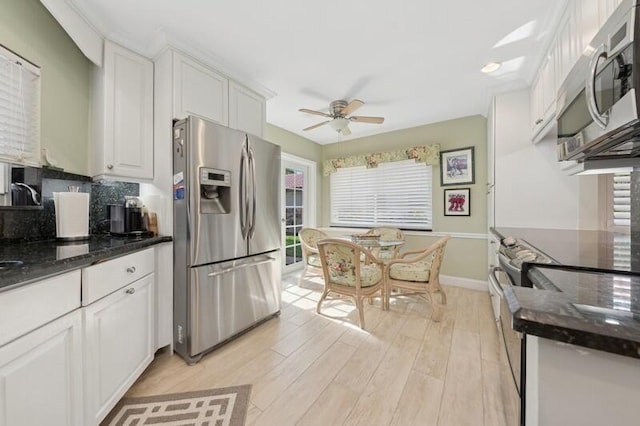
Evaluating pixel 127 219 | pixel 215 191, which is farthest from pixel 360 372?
pixel 127 219

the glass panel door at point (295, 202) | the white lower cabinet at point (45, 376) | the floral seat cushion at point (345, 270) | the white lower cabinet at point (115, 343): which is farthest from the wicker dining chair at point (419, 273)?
the white lower cabinet at point (45, 376)

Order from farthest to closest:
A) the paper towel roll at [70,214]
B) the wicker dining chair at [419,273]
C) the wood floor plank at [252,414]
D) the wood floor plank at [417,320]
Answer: the wicker dining chair at [419,273], the wood floor plank at [417,320], the paper towel roll at [70,214], the wood floor plank at [252,414]

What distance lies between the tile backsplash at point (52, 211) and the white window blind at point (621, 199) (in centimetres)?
387

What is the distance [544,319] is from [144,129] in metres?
2.48

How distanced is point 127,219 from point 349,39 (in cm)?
215

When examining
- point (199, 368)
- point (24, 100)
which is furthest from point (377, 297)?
point (24, 100)

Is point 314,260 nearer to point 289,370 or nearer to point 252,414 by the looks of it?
point 289,370

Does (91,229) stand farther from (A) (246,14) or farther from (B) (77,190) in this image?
(A) (246,14)

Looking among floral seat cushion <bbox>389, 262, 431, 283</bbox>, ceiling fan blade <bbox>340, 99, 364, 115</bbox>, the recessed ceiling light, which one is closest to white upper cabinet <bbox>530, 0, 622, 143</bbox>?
the recessed ceiling light

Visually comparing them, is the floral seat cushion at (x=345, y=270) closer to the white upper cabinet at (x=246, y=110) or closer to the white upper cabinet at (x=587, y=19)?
the white upper cabinet at (x=246, y=110)

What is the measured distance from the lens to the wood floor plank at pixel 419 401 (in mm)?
1344

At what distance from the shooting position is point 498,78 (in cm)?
251

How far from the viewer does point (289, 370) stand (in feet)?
5.77

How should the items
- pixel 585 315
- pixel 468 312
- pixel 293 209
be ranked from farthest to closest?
pixel 293 209 → pixel 468 312 → pixel 585 315
